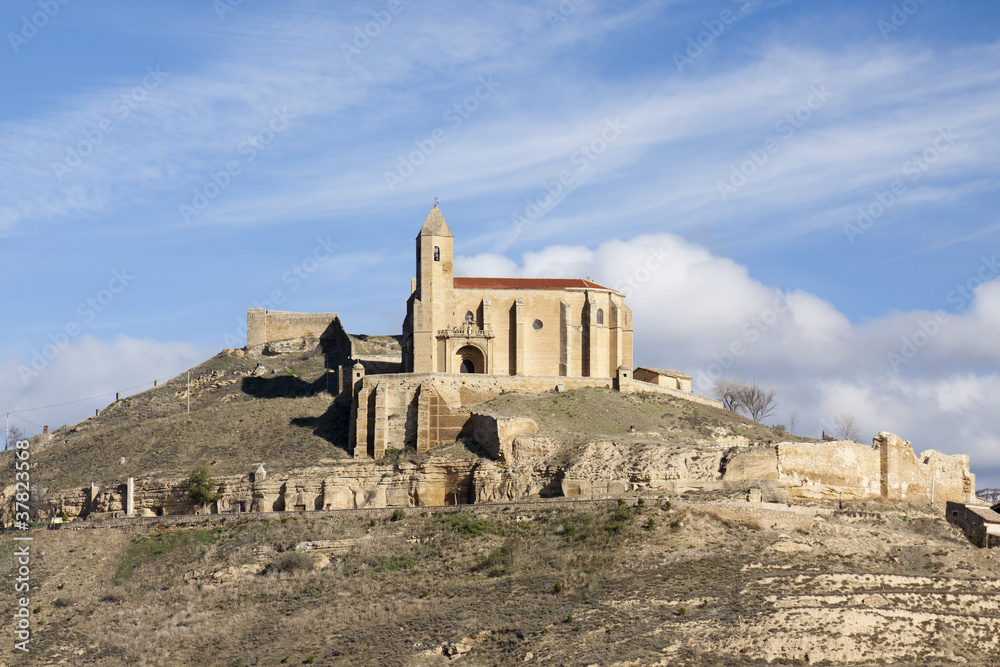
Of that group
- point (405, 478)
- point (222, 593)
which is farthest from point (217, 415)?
point (222, 593)

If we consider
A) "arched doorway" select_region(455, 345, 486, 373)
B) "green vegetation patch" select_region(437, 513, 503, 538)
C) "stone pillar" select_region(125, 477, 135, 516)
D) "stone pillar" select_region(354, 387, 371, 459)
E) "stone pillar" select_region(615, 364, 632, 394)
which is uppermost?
"arched doorway" select_region(455, 345, 486, 373)

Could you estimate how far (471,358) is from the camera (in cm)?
6309

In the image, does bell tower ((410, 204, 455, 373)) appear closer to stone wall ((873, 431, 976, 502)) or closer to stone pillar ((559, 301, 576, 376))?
stone pillar ((559, 301, 576, 376))

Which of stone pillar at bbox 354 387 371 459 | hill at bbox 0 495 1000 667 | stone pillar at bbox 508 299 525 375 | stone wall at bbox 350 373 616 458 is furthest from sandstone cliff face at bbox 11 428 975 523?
stone pillar at bbox 508 299 525 375

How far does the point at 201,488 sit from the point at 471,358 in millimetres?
14879

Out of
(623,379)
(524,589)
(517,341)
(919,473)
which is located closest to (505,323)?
(517,341)

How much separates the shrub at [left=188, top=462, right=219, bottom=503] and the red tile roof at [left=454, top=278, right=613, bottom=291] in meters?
15.6

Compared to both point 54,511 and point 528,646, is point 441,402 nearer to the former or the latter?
point 54,511

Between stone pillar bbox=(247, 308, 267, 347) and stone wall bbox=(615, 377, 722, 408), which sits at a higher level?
stone pillar bbox=(247, 308, 267, 347)

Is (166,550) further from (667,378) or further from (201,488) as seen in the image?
(667,378)

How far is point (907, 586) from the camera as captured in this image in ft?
131

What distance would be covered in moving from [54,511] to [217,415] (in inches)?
393

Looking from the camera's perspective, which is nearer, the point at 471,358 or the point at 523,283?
the point at 471,358

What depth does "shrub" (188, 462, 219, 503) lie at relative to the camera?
2121 inches
